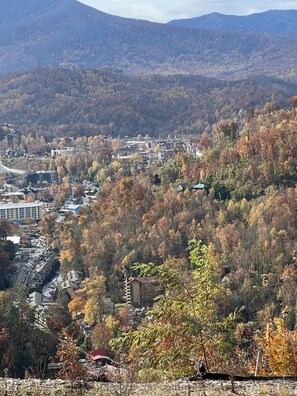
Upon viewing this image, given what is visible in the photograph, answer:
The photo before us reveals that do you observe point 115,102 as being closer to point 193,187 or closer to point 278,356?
point 193,187

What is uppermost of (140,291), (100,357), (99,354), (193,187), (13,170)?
(193,187)

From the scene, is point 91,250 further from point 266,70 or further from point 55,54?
point 55,54

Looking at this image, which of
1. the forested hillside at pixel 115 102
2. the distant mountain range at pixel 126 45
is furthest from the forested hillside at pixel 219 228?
the distant mountain range at pixel 126 45

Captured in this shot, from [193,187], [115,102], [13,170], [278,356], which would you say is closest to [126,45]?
[115,102]

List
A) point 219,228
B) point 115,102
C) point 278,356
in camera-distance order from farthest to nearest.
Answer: point 115,102
point 219,228
point 278,356

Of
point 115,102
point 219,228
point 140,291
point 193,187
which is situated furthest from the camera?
point 115,102

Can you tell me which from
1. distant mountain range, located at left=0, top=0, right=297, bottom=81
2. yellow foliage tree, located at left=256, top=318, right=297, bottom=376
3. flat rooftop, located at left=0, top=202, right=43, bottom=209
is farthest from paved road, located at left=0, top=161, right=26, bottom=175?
distant mountain range, located at left=0, top=0, right=297, bottom=81

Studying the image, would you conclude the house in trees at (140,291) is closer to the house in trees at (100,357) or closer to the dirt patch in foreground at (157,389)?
the house in trees at (100,357)

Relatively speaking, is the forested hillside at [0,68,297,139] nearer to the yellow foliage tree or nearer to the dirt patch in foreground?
the yellow foliage tree
